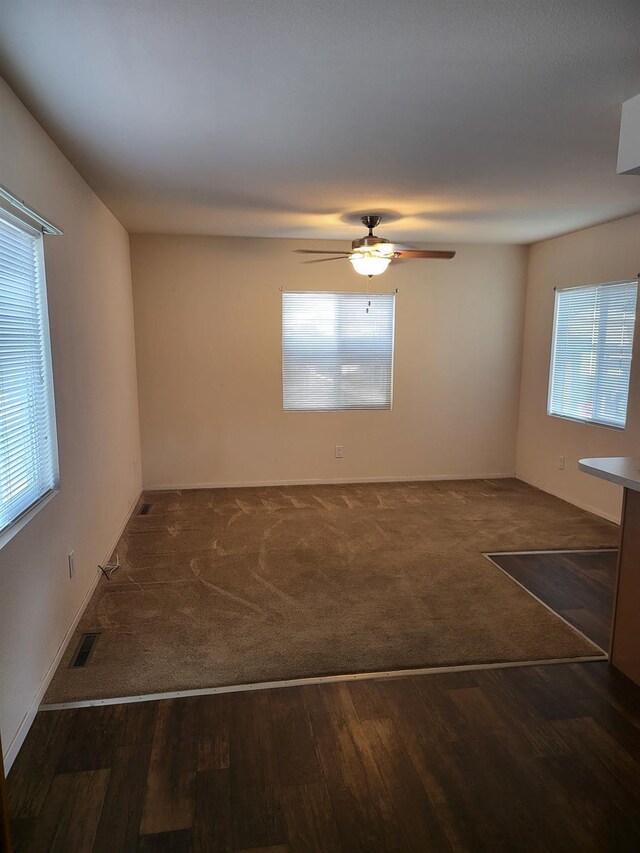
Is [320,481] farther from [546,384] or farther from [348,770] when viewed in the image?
[348,770]

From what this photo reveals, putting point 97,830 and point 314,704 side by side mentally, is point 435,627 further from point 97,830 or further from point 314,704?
point 97,830

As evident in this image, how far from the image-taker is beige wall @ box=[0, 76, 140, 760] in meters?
2.01

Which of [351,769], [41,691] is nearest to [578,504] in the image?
[351,769]

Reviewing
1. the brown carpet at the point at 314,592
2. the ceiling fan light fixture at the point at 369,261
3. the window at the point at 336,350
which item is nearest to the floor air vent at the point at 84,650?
the brown carpet at the point at 314,592

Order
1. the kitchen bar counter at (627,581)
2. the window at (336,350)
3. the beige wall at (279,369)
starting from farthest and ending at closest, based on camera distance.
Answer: the window at (336,350) < the beige wall at (279,369) < the kitchen bar counter at (627,581)

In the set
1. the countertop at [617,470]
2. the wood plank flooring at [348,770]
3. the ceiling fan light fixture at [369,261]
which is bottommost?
the wood plank flooring at [348,770]

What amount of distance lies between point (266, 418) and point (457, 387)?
7.01ft

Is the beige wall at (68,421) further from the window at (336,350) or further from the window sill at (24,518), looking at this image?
the window at (336,350)

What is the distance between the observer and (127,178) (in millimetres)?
3186

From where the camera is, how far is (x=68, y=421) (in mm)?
2791

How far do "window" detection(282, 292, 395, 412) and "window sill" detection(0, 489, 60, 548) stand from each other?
3213 mm

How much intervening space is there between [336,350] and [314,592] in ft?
9.63

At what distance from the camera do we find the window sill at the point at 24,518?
1.93 m

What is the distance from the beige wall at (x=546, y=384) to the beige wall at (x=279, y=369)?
20 centimetres
